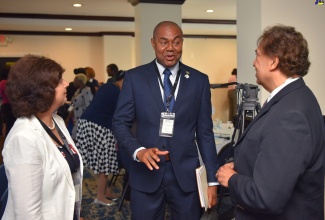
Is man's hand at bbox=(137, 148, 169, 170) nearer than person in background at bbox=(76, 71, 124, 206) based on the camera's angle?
Yes

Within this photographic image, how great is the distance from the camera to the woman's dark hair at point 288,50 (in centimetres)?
141

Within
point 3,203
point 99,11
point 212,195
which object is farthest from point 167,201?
point 99,11

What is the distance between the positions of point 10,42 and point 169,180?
11103 millimetres

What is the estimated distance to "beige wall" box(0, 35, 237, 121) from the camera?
38.8 ft

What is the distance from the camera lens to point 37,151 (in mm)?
1507

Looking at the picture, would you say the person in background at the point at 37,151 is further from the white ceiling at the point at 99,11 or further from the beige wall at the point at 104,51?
the beige wall at the point at 104,51

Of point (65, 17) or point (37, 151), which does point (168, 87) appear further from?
point (65, 17)

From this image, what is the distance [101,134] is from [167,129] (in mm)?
2385

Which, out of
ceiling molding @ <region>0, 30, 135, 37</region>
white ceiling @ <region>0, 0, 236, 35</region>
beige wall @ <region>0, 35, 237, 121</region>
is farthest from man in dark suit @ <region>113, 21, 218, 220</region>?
ceiling molding @ <region>0, 30, 135, 37</region>

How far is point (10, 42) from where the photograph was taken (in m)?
11.9

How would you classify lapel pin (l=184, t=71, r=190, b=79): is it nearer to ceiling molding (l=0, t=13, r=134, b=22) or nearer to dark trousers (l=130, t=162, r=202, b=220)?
dark trousers (l=130, t=162, r=202, b=220)

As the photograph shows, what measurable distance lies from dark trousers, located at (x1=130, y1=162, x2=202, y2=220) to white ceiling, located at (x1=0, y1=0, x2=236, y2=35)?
21.5ft

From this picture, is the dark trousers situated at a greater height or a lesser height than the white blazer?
lesser

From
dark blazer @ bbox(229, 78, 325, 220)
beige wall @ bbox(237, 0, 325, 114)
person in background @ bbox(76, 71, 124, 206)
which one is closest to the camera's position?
dark blazer @ bbox(229, 78, 325, 220)
